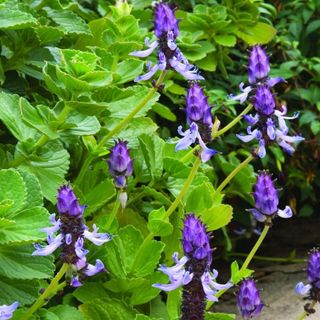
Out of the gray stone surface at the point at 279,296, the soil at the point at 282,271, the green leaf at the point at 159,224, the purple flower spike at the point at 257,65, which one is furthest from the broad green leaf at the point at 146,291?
the gray stone surface at the point at 279,296

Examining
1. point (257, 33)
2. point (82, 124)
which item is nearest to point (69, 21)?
point (82, 124)

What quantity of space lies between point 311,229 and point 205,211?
165cm

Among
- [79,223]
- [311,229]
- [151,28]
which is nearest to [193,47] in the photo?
[151,28]

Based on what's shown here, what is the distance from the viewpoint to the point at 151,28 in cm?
270

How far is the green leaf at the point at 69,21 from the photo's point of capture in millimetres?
2090

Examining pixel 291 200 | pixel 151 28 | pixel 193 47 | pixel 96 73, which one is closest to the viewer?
pixel 96 73

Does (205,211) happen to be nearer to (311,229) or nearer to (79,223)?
(79,223)

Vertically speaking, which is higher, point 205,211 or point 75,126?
point 75,126

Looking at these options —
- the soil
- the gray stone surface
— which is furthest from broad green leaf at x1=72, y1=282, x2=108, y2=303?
the gray stone surface

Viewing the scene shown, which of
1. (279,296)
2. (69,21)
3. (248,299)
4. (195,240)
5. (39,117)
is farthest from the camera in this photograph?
(279,296)

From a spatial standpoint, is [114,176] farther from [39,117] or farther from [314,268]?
[314,268]

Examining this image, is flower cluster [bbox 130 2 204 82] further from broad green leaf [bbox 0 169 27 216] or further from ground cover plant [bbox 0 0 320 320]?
broad green leaf [bbox 0 169 27 216]

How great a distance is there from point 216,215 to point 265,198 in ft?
0.91

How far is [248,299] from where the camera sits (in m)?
1.34
